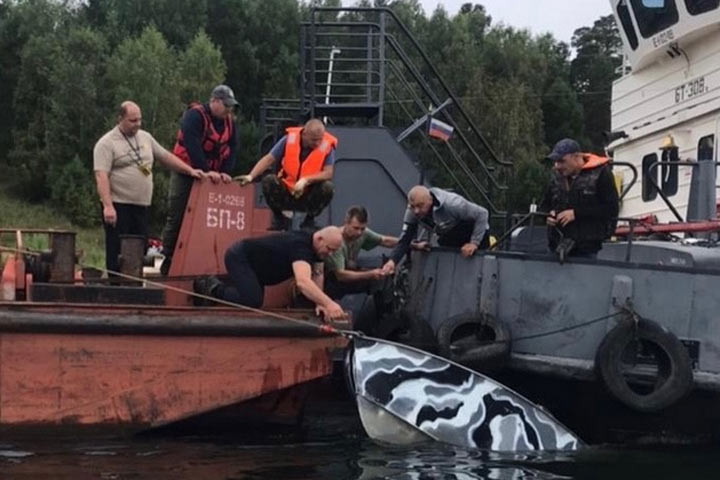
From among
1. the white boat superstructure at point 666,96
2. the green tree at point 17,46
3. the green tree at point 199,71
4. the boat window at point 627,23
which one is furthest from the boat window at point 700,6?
the green tree at point 17,46

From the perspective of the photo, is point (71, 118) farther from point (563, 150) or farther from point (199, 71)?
point (563, 150)

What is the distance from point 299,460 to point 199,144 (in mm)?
2884

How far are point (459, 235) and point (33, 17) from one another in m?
43.2

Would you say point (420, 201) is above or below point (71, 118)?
below

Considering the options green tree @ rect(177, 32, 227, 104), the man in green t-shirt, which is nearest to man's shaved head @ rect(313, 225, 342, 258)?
the man in green t-shirt

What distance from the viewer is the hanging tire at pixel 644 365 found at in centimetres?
834

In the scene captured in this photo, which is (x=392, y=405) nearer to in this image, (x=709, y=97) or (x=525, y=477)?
(x=525, y=477)

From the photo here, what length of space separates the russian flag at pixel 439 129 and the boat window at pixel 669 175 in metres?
2.93

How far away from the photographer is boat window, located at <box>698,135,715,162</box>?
40.7 feet

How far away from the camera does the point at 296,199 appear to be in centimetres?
917

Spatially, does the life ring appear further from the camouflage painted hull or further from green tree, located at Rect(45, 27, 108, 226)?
green tree, located at Rect(45, 27, 108, 226)

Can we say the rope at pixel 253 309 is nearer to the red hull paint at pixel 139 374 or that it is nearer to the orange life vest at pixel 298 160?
the red hull paint at pixel 139 374

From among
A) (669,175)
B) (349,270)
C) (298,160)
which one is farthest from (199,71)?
(349,270)

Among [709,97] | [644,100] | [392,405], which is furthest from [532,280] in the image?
[644,100]
